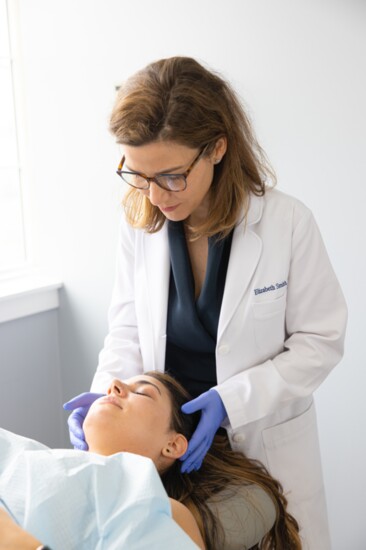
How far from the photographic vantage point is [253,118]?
7.03 feet

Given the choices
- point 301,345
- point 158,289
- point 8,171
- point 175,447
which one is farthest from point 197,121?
point 8,171

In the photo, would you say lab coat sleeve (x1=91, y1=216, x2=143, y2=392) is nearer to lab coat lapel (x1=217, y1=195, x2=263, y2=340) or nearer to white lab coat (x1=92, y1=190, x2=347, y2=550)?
white lab coat (x1=92, y1=190, x2=347, y2=550)

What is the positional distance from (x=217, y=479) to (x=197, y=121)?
77 cm

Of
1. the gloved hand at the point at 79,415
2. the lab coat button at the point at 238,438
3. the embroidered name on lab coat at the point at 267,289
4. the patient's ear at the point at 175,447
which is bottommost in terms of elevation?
the lab coat button at the point at 238,438

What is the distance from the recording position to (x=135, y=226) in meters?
1.75

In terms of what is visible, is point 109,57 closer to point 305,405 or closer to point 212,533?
point 305,405

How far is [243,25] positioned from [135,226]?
0.79 meters

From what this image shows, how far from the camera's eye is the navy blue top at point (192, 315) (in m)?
1.65

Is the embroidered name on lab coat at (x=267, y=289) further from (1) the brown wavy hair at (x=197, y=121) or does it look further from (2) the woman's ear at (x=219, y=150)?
(2) the woman's ear at (x=219, y=150)

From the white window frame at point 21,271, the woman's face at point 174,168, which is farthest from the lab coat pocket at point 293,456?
the white window frame at point 21,271

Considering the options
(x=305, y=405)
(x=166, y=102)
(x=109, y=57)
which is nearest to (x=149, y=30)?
(x=109, y=57)

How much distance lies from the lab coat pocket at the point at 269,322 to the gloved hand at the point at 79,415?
1.34 ft

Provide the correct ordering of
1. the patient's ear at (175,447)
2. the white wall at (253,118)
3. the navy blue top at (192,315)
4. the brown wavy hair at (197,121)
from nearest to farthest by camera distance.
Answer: the brown wavy hair at (197,121) → the patient's ear at (175,447) → the navy blue top at (192,315) → the white wall at (253,118)

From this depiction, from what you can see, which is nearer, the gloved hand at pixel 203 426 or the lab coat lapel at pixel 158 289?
the gloved hand at pixel 203 426
